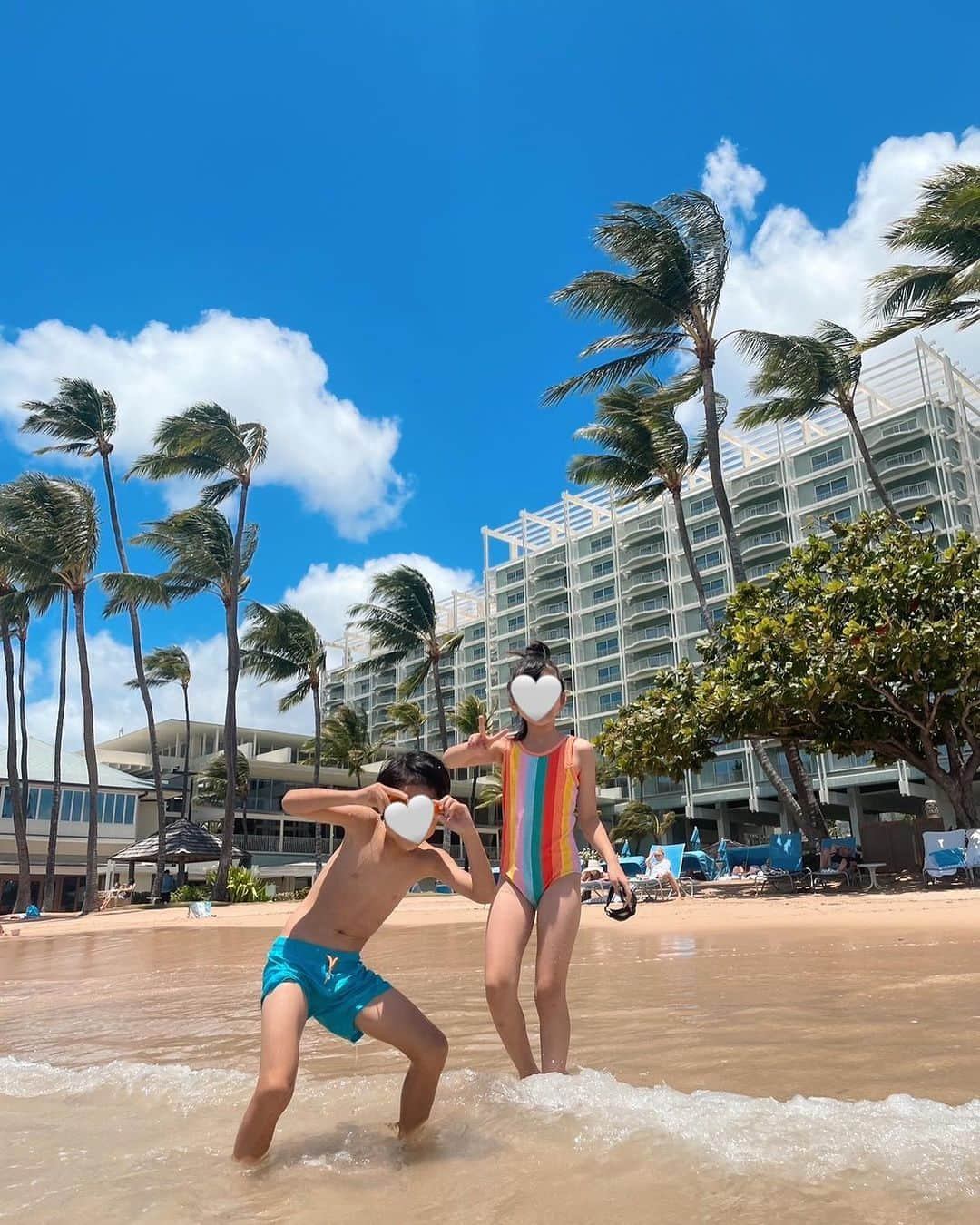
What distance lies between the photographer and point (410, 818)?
2857 millimetres

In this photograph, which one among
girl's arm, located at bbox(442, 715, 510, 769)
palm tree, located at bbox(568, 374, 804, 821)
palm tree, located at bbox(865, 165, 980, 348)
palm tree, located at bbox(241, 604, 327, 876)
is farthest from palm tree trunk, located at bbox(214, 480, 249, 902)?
girl's arm, located at bbox(442, 715, 510, 769)

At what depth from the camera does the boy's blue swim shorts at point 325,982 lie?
2.84 metres

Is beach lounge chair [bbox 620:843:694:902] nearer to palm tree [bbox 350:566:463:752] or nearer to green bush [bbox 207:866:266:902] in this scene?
green bush [bbox 207:866:266:902]

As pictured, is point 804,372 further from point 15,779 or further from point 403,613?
point 15,779

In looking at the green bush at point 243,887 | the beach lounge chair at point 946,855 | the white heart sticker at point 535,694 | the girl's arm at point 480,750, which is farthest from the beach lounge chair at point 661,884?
the white heart sticker at point 535,694

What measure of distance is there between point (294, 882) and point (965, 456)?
1667 inches

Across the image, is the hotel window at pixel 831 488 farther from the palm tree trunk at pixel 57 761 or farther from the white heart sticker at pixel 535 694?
the white heart sticker at pixel 535 694

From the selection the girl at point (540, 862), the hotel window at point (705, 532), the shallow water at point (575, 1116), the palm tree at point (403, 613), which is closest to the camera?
the shallow water at point (575, 1116)

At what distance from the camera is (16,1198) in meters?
2.43

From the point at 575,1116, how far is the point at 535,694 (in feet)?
4.47

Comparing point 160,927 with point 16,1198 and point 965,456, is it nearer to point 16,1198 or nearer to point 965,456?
point 16,1198

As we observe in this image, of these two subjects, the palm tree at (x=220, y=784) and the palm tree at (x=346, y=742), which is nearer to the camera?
the palm tree at (x=220, y=784)

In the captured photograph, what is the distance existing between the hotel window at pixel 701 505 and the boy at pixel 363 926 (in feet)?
199

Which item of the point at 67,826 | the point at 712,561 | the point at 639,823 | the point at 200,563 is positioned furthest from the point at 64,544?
the point at 712,561
